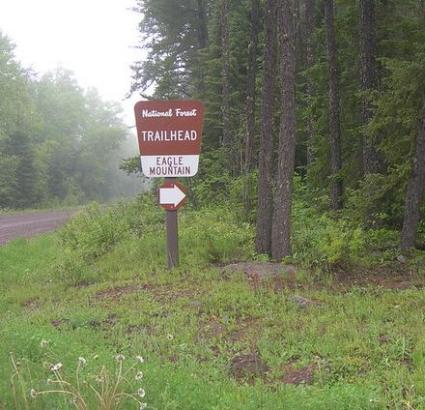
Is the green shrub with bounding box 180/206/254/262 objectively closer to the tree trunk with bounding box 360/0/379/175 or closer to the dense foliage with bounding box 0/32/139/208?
the tree trunk with bounding box 360/0/379/175

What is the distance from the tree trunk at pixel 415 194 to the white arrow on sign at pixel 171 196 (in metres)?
3.98

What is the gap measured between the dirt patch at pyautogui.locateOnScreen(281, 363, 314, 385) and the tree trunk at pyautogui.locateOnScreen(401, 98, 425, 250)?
17.4ft

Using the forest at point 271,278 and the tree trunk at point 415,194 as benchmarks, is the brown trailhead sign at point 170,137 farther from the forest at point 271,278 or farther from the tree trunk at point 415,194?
the tree trunk at point 415,194

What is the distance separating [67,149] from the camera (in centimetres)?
6950

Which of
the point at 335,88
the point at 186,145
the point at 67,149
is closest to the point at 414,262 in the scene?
the point at 186,145

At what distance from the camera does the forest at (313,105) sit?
9.82 metres

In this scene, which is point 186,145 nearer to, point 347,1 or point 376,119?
point 376,119

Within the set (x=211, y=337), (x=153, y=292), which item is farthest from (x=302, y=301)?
(x=153, y=292)

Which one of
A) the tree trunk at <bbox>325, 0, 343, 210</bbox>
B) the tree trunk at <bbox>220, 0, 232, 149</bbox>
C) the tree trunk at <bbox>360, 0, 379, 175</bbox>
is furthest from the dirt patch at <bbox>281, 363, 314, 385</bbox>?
the tree trunk at <bbox>220, 0, 232, 149</bbox>

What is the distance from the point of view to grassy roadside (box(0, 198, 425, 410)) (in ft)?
14.4

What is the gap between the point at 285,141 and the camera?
978 cm

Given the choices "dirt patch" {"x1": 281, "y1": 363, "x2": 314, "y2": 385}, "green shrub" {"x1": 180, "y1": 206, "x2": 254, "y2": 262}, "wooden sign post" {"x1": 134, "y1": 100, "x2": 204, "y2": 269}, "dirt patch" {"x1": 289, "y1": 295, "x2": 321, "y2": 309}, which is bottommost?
"dirt patch" {"x1": 281, "y1": 363, "x2": 314, "y2": 385}

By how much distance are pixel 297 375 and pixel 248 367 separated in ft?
1.63

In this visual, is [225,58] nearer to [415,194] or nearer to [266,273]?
[415,194]
